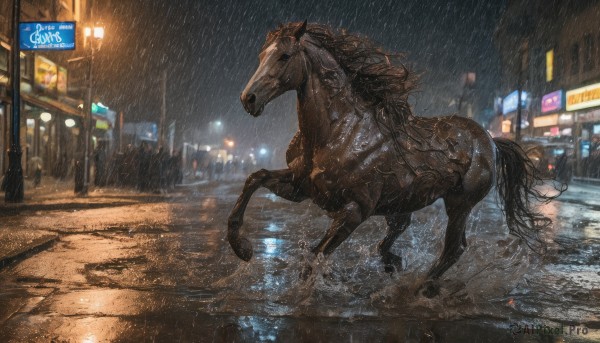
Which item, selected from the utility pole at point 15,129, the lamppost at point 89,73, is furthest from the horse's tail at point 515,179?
the lamppost at point 89,73

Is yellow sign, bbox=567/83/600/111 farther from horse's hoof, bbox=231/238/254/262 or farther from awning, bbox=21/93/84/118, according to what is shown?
horse's hoof, bbox=231/238/254/262

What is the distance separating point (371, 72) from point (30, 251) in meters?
4.47

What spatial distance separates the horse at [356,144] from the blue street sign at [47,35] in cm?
1246

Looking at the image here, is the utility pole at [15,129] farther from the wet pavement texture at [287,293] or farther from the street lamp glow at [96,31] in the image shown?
the wet pavement texture at [287,293]

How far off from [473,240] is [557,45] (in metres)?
36.1

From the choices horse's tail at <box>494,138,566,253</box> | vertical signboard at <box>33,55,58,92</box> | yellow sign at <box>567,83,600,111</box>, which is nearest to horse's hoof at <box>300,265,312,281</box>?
horse's tail at <box>494,138,566,253</box>

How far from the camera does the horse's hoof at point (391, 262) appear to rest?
5.41 metres

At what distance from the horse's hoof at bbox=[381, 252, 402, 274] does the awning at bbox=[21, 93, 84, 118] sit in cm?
1662

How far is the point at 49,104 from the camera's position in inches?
908

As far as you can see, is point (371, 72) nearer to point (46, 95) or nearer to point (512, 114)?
point (46, 95)

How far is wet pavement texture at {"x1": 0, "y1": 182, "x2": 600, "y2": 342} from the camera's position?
353 centimetres

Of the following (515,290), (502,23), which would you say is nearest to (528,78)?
(502,23)

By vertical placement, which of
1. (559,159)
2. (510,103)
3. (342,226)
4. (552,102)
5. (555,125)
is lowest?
(342,226)

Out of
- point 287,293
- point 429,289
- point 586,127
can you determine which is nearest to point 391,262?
point 429,289
